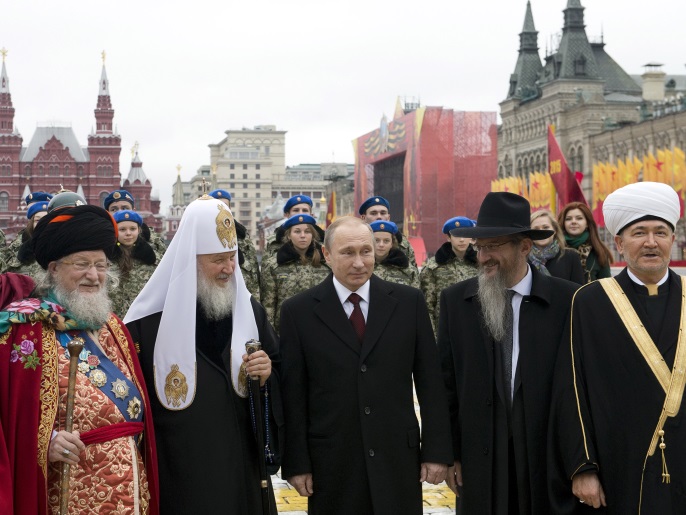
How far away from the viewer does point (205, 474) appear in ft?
13.3

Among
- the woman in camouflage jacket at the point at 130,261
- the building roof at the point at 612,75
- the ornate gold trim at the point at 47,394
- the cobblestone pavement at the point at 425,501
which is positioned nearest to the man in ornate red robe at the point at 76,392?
the ornate gold trim at the point at 47,394

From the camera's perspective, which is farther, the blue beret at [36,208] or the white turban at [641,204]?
the blue beret at [36,208]

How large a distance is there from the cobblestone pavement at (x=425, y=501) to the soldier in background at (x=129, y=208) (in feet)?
9.21

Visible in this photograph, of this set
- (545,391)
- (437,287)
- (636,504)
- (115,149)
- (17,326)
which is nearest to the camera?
(17,326)

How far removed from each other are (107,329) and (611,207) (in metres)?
2.07

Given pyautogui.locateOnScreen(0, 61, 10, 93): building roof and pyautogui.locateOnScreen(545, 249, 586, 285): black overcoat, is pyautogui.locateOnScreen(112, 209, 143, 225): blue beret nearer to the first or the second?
pyautogui.locateOnScreen(545, 249, 586, 285): black overcoat

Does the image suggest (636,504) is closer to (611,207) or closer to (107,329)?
(611,207)

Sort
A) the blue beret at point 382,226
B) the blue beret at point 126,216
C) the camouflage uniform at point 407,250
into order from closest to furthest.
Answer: the blue beret at point 126,216 → the blue beret at point 382,226 → the camouflage uniform at point 407,250

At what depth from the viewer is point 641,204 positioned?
13.3 ft

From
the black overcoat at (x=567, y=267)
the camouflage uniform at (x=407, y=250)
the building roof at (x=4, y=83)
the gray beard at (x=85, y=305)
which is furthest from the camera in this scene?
the building roof at (x=4, y=83)

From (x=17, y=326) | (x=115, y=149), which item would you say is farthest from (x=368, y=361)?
(x=115, y=149)

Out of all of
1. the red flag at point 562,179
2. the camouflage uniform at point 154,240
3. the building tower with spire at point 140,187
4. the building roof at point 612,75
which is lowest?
the camouflage uniform at point 154,240

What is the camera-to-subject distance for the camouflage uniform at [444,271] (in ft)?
28.6

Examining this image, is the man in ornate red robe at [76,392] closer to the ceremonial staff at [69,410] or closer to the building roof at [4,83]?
the ceremonial staff at [69,410]
